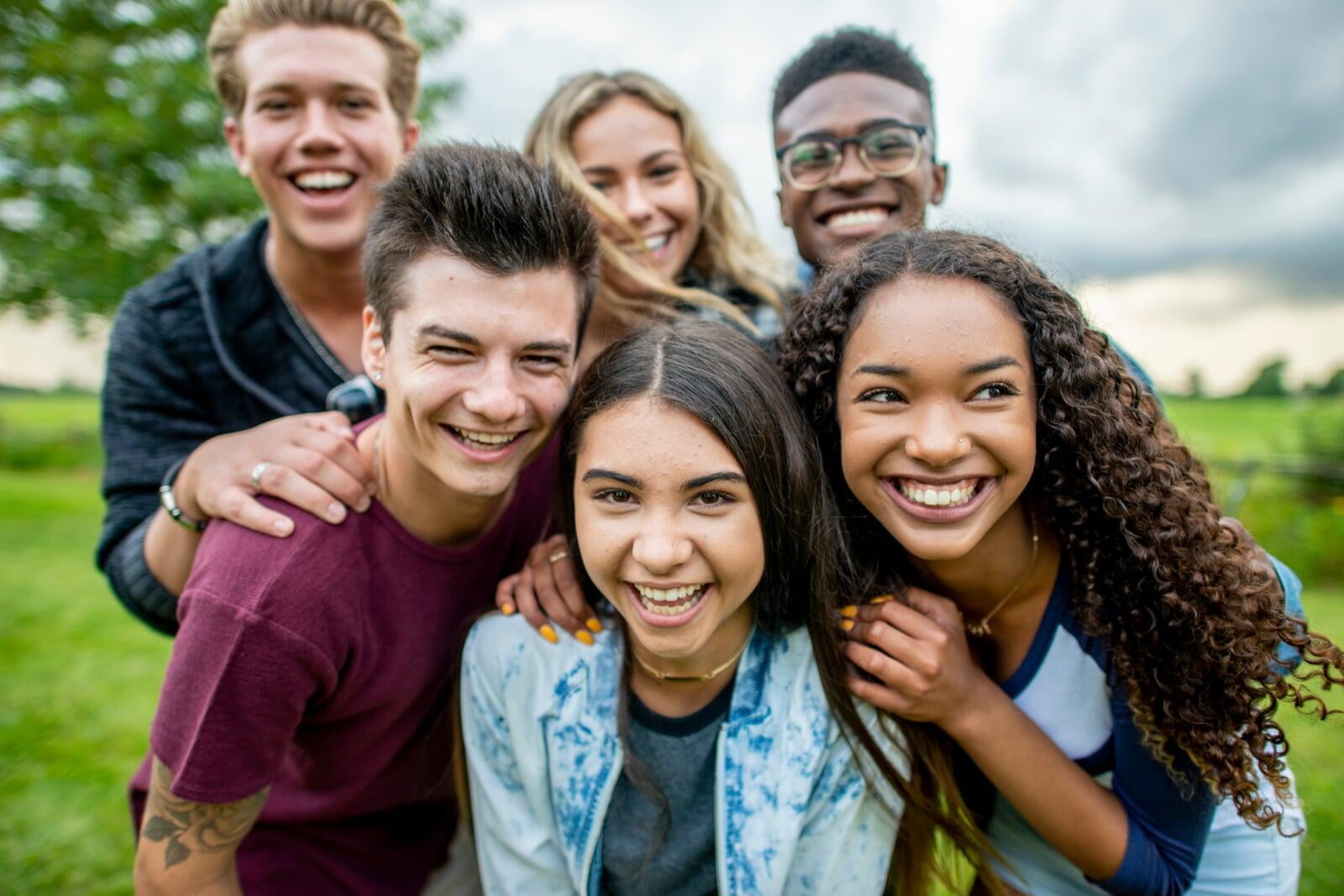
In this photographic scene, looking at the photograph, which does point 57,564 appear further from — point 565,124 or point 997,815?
point 997,815

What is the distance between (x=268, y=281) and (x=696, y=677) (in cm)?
218

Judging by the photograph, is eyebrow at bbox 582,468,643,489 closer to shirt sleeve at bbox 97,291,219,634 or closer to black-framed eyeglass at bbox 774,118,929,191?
black-framed eyeglass at bbox 774,118,929,191

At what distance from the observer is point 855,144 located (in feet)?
9.45

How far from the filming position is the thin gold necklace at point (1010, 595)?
225cm

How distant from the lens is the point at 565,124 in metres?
3.20

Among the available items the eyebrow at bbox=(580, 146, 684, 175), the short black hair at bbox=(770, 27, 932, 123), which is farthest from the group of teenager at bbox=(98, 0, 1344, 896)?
the short black hair at bbox=(770, 27, 932, 123)

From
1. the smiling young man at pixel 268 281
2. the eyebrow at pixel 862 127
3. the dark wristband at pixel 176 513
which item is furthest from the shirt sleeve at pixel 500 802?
the eyebrow at pixel 862 127

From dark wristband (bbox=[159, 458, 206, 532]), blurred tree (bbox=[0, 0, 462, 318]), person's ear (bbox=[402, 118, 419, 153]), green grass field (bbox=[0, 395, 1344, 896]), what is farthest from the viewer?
blurred tree (bbox=[0, 0, 462, 318])

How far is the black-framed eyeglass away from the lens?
2.87 m

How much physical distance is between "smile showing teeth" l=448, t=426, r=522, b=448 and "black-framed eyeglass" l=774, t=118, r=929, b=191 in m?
1.45

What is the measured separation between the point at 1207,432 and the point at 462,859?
36.7 feet

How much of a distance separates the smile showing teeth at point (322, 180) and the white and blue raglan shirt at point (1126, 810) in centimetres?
268

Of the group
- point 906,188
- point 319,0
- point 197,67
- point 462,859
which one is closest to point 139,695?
point 462,859

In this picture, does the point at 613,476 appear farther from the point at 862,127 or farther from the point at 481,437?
the point at 862,127
